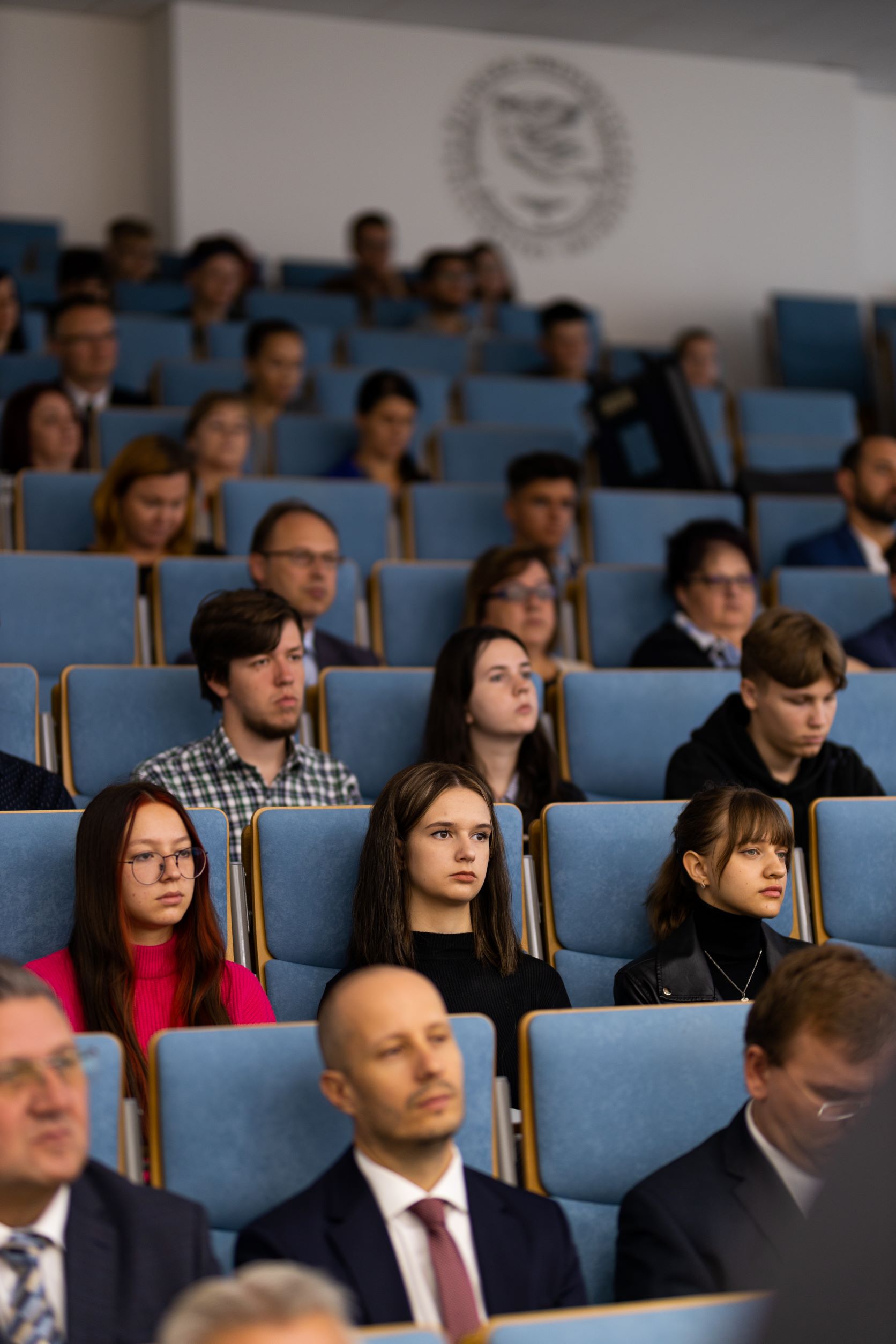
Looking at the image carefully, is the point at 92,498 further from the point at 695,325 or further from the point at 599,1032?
the point at 695,325

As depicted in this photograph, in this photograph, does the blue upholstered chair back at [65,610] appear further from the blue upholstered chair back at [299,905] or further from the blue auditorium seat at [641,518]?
the blue auditorium seat at [641,518]

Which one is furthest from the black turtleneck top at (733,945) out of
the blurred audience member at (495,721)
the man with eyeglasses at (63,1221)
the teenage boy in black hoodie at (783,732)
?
the man with eyeglasses at (63,1221)

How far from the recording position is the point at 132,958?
6.63 feet

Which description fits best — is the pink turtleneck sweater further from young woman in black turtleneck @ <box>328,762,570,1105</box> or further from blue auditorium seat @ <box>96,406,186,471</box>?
blue auditorium seat @ <box>96,406,186,471</box>

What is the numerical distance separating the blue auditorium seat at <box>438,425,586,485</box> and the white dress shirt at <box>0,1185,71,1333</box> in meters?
3.26

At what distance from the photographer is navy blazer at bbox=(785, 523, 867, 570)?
4.02 metres

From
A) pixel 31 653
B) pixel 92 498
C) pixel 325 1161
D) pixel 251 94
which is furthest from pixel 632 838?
pixel 251 94

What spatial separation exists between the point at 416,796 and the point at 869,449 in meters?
2.34

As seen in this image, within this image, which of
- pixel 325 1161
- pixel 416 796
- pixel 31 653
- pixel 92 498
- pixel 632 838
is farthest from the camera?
pixel 92 498

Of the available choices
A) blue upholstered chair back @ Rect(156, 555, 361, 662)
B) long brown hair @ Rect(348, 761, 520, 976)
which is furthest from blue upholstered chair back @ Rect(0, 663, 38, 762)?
long brown hair @ Rect(348, 761, 520, 976)

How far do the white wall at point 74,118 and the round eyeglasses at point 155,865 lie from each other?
5461 mm

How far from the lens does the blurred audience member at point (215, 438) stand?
4.01 m

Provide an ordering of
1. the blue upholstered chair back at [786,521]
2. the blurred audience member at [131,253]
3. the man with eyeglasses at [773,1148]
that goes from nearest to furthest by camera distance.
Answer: the man with eyeglasses at [773,1148], the blue upholstered chair back at [786,521], the blurred audience member at [131,253]

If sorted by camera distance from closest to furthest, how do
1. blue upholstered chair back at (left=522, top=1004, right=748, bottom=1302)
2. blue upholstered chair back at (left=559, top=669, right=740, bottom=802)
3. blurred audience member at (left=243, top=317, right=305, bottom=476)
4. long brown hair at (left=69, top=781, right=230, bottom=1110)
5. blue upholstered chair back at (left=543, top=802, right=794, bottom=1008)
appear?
blue upholstered chair back at (left=522, top=1004, right=748, bottom=1302)
long brown hair at (left=69, top=781, right=230, bottom=1110)
blue upholstered chair back at (left=543, top=802, right=794, bottom=1008)
blue upholstered chair back at (left=559, top=669, right=740, bottom=802)
blurred audience member at (left=243, top=317, right=305, bottom=476)
